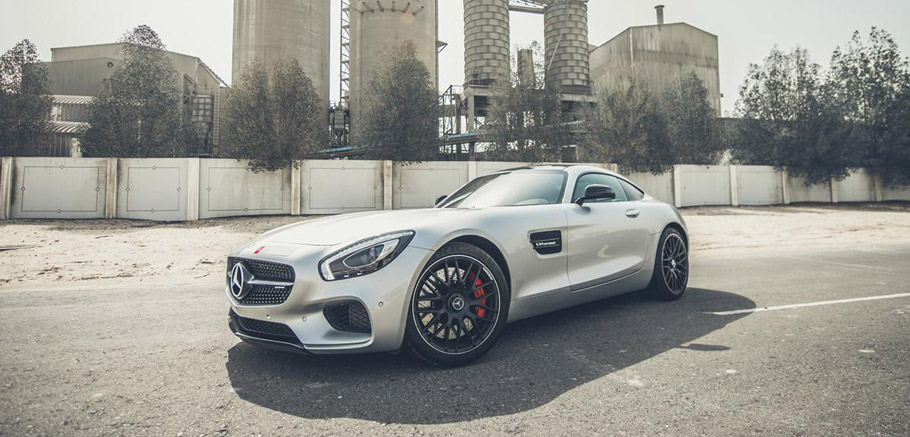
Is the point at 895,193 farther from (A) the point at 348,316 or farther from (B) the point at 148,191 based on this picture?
(B) the point at 148,191

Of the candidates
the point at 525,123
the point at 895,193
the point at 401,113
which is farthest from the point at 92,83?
the point at 895,193

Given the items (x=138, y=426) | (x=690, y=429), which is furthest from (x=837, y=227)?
(x=138, y=426)

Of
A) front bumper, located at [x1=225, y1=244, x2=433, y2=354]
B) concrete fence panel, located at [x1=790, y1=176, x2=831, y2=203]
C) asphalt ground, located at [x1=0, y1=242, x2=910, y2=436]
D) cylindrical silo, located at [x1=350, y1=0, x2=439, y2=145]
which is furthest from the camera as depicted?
cylindrical silo, located at [x1=350, y1=0, x2=439, y2=145]

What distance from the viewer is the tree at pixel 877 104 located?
32.0 meters

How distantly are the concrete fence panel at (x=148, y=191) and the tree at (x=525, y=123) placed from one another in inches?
657

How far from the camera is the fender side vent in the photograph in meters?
3.33

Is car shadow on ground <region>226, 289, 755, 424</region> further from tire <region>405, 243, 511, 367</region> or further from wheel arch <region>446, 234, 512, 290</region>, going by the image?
wheel arch <region>446, 234, 512, 290</region>

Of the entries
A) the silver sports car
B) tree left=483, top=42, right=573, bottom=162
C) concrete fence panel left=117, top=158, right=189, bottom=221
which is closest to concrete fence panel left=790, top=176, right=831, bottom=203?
tree left=483, top=42, right=573, bottom=162

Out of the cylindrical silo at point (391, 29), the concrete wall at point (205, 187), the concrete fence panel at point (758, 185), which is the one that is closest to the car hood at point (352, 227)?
the concrete wall at point (205, 187)

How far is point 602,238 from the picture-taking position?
3.90 metres

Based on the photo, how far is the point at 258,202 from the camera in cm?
1959

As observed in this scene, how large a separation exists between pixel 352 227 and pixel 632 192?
123 inches

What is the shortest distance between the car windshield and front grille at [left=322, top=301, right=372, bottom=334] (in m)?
1.43

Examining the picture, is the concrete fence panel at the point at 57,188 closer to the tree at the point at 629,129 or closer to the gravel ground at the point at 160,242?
the gravel ground at the point at 160,242
